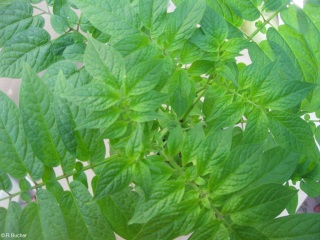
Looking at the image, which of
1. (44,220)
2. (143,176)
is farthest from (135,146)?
(44,220)

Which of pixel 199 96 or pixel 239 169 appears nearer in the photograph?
pixel 239 169

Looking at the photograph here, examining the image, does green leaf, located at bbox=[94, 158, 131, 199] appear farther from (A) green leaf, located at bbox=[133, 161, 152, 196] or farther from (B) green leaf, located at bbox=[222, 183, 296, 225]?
(B) green leaf, located at bbox=[222, 183, 296, 225]

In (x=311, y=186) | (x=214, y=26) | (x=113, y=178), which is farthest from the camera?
(x=311, y=186)

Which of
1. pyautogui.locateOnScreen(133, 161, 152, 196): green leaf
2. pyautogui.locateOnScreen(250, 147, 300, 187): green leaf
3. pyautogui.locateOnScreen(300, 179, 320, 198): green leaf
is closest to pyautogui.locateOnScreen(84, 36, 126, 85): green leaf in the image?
pyautogui.locateOnScreen(133, 161, 152, 196): green leaf

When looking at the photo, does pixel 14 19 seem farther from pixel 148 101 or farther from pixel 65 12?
pixel 148 101

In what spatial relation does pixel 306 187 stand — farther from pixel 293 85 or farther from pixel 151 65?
pixel 151 65
